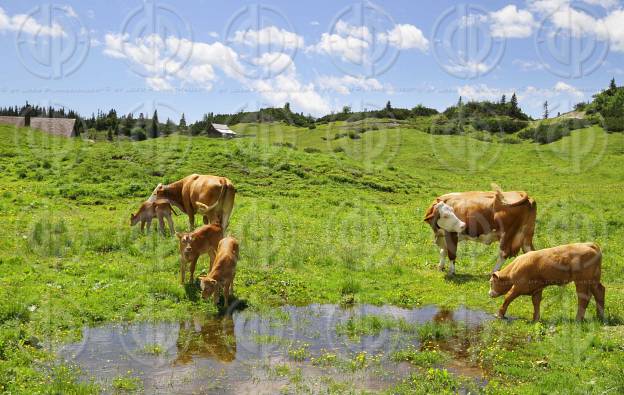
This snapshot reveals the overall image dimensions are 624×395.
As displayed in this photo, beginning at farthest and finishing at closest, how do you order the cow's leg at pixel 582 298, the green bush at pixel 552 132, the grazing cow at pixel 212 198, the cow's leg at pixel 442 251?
the green bush at pixel 552 132 → the grazing cow at pixel 212 198 → the cow's leg at pixel 442 251 → the cow's leg at pixel 582 298

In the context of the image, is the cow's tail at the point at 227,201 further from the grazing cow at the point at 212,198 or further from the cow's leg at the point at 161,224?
the cow's leg at the point at 161,224

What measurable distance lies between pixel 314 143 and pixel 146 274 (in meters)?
57.5

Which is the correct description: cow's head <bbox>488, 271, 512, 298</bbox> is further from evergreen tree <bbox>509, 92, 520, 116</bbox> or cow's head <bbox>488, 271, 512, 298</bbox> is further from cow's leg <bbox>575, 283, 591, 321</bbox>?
evergreen tree <bbox>509, 92, 520, 116</bbox>

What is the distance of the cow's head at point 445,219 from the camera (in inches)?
673

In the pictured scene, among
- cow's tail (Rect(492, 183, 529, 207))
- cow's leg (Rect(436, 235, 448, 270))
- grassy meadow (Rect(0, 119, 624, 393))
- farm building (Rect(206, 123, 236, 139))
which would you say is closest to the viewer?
grassy meadow (Rect(0, 119, 624, 393))

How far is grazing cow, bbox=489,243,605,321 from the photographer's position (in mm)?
11820

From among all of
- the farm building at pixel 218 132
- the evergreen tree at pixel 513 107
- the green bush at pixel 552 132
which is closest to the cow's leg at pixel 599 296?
the green bush at pixel 552 132

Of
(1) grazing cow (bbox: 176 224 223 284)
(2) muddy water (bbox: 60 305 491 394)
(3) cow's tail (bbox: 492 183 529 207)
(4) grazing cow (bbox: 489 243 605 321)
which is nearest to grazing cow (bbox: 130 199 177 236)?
(1) grazing cow (bbox: 176 224 223 284)

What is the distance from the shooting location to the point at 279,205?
95.8ft

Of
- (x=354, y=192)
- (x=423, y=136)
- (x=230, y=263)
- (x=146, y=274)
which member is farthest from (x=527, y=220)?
(x=423, y=136)

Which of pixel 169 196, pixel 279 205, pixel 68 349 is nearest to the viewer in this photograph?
pixel 68 349

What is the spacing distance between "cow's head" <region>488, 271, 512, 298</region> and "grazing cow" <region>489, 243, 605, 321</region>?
0.22m

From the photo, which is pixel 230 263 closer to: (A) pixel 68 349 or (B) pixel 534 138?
(A) pixel 68 349

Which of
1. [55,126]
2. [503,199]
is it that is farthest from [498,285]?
[55,126]
